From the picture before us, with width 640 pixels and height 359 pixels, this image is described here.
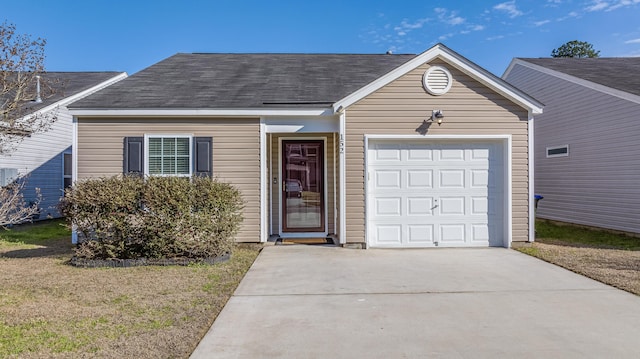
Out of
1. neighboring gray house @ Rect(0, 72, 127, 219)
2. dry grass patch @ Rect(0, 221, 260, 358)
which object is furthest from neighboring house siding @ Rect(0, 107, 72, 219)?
dry grass patch @ Rect(0, 221, 260, 358)

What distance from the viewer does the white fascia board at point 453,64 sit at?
8086 mm

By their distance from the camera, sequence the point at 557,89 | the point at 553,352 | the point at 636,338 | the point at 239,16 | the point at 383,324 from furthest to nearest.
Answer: the point at 239,16
the point at 557,89
the point at 383,324
the point at 636,338
the point at 553,352

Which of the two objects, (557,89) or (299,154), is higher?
(557,89)

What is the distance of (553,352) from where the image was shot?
3.46m

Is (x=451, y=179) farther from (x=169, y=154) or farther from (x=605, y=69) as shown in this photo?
(x=605, y=69)

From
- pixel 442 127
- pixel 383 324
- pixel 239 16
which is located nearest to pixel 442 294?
pixel 383 324

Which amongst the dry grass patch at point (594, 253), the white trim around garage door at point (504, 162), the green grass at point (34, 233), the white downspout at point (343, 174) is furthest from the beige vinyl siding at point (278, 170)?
the green grass at point (34, 233)

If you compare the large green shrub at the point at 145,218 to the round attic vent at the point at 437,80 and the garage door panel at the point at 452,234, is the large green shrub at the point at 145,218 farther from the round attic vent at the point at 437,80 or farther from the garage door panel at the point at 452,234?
the round attic vent at the point at 437,80

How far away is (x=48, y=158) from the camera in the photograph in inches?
543

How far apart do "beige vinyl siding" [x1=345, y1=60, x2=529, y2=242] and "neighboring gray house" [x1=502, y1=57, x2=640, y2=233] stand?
12.0ft

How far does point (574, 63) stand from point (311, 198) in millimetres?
9885

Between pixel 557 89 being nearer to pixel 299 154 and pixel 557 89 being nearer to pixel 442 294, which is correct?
pixel 299 154

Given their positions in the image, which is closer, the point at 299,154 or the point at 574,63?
the point at 299,154

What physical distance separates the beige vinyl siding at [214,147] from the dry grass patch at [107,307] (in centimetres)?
171
